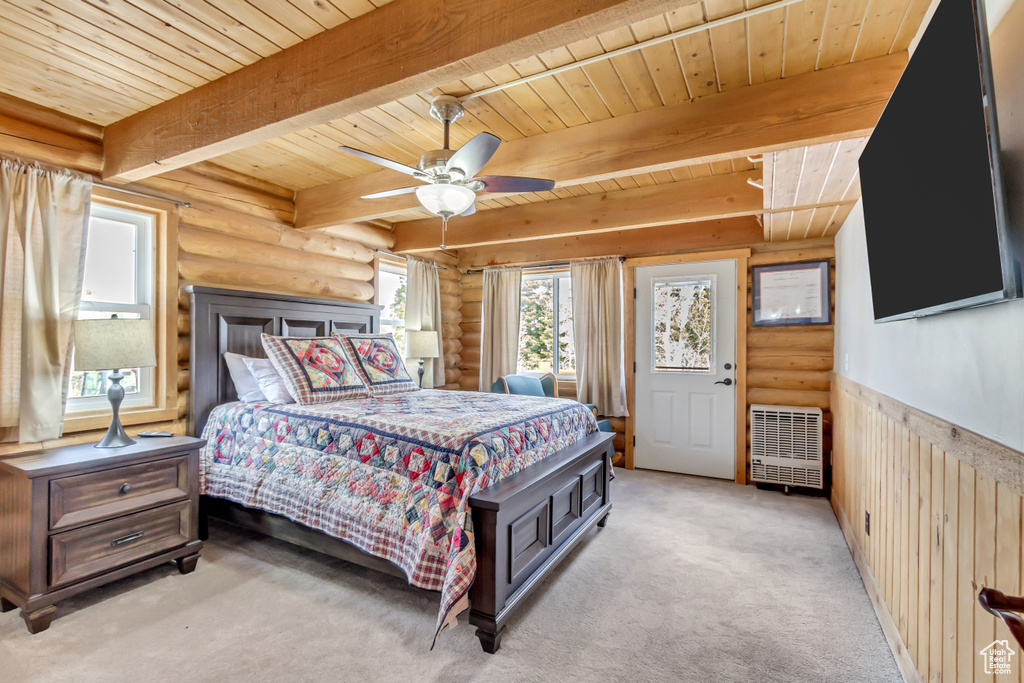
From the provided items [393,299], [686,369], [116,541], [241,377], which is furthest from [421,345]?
[116,541]

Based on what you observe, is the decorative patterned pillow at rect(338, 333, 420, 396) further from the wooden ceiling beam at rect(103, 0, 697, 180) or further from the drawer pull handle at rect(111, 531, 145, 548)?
the wooden ceiling beam at rect(103, 0, 697, 180)

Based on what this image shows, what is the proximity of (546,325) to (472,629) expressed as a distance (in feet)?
12.3

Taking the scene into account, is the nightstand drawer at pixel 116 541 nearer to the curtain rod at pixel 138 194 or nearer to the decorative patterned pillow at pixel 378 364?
the decorative patterned pillow at pixel 378 364

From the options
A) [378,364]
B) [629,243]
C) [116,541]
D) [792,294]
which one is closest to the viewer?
[116,541]

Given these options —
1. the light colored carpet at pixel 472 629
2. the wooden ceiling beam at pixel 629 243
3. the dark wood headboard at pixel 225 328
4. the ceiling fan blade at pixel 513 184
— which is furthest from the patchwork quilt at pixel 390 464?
the wooden ceiling beam at pixel 629 243

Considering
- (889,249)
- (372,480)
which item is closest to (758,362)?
(889,249)

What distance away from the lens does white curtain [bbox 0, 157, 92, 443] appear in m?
2.46

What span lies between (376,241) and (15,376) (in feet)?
9.20

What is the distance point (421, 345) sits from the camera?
483cm

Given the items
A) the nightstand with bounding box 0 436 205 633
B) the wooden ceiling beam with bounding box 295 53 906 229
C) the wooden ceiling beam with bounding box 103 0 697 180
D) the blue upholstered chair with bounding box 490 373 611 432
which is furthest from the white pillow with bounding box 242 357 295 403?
the blue upholstered chair with bounding box 490 373 611 432

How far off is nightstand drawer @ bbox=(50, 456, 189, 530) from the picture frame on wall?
4.55 meters

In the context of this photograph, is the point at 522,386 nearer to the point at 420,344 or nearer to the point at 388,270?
the point at 420,344

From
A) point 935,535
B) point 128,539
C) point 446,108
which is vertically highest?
point 446,108

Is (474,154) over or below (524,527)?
over
